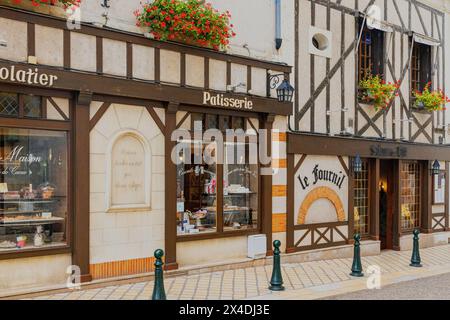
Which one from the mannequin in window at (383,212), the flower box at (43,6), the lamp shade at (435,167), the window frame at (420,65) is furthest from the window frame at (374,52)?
the flower box at (43,6)

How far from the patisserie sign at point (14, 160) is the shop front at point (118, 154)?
1cm

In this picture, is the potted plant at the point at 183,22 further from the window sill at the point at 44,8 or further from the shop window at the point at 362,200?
the shop window at the point at 362,200

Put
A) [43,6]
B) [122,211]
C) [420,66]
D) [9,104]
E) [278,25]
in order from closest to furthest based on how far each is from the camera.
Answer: [9,104], [43,6], [122,211], [278,25], [420,66]

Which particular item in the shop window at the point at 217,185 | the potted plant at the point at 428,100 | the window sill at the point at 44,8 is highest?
the window sill at the point at 44,8

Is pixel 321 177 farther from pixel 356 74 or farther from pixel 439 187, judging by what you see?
pixel 439 187

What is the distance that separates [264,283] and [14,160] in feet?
14.4

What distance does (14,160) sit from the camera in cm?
688

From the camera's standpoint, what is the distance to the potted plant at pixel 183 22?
7.75 metres

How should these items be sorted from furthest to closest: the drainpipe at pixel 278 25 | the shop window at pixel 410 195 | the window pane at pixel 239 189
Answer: the shop window at pixel 410 195 < the drainpipe at pixel 278 25 < the window pane at pixel 239 189

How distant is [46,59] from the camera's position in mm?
6832

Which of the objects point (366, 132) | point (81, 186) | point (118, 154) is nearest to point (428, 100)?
point (366, 132)

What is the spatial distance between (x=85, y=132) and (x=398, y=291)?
5.57 m

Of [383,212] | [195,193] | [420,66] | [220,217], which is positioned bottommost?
[383,212]

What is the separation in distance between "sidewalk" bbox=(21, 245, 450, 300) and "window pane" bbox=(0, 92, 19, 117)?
8.60 ft
